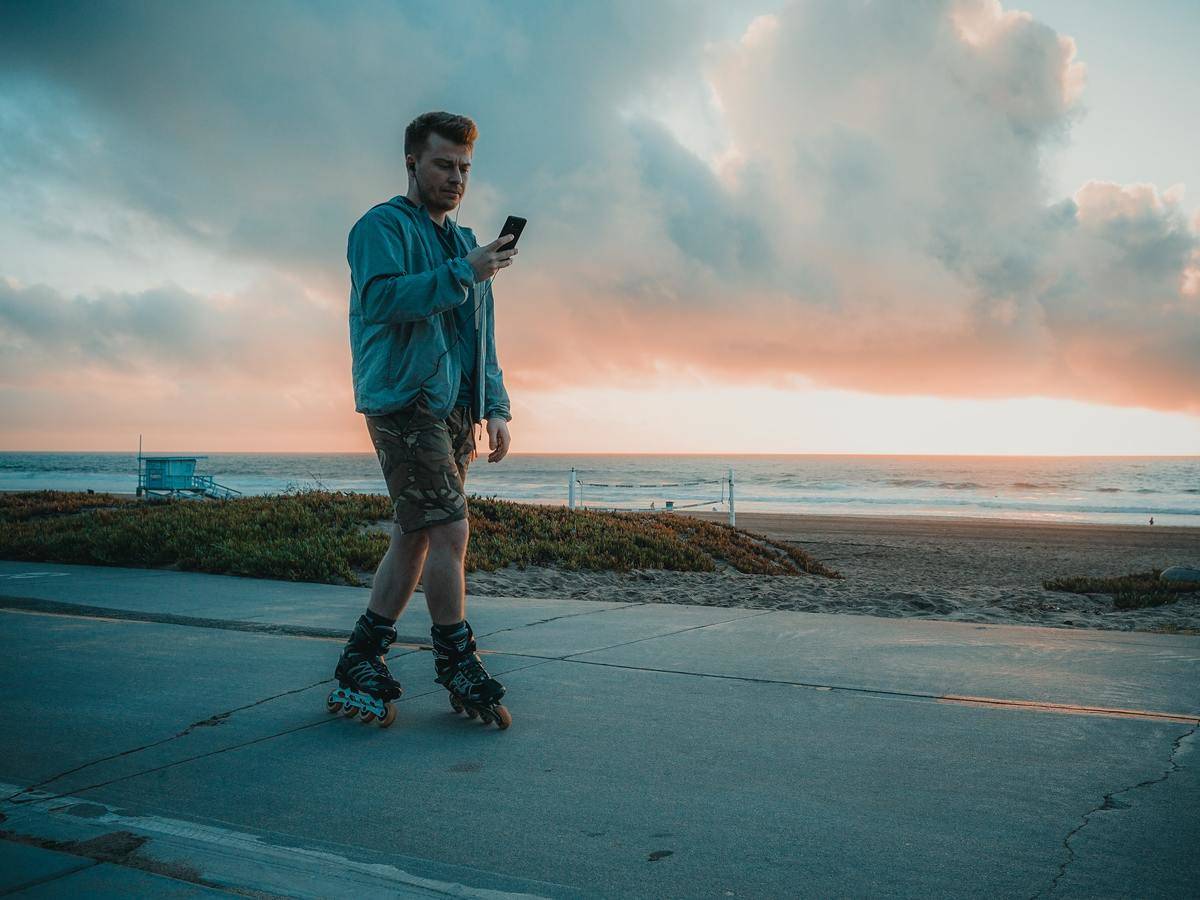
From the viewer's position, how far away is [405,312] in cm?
283

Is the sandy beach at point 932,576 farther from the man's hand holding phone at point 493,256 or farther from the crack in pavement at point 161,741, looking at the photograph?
the man's hand holding phone at point 493,256

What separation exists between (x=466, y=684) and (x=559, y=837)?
3.26ft

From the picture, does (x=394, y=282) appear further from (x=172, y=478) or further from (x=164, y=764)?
(x=172, y=478)

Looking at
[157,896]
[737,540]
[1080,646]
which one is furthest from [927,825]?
[737,540]

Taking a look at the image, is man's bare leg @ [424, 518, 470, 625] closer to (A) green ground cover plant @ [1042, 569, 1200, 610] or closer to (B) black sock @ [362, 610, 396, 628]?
(B) black sock @ [362, 610, 396, 628]

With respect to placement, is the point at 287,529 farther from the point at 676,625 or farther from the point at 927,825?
the point at 927,825

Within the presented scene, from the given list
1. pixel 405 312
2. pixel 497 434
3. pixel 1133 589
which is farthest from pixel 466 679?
pixel 1133 589

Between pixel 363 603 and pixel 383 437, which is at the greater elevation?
pixel 383 437

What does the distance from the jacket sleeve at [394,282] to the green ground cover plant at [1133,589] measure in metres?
7.07

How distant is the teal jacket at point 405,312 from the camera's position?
2.82 meters

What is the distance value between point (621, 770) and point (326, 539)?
241 inches

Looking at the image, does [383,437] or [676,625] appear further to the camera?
[676,625]

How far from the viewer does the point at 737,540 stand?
12312 millimetres

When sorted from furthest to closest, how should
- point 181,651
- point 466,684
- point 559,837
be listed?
point 181,651, point 466,684, point 559,837
